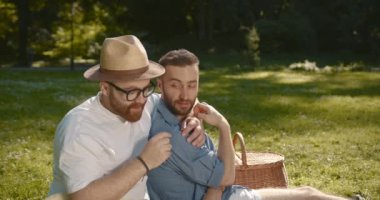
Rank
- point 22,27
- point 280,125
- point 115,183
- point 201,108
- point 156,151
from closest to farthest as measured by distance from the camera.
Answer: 1. point 115,183
2. point 156,151
3. point 201,108
4. point 280,125
5. point 22,27

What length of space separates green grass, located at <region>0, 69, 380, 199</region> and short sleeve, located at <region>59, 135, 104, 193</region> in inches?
169

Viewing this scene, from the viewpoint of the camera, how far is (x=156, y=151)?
427cm

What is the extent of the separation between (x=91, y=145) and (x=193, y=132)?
0.89 m

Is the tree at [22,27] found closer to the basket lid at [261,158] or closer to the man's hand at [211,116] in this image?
the basket lid at [261,158]

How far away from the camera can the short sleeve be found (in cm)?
417

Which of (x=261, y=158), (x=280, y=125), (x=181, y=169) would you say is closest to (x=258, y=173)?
(x=261, y=158)

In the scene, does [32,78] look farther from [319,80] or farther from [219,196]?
[219,196]

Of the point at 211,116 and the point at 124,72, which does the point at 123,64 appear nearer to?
the point at 124,72

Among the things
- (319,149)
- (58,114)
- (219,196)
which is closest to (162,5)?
(58,114)

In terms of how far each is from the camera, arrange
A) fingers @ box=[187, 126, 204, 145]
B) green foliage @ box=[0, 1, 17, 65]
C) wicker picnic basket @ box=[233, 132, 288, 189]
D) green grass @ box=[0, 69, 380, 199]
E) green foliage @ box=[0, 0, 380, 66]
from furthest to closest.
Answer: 1. green foliage @ box=[0, 1, 17, 65]
2. green foliage @ box=[0, 0, 380, 66]
3. green grass @ box=[0, 69, 380, 199]
4. wicker picnic basket @ box=[233, 132, 288, 189]
5. fingers @ box=[187, 126, 204, 145]

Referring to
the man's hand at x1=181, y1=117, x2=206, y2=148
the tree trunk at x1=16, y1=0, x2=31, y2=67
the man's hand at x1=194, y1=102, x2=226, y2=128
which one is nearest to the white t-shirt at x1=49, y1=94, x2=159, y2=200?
the man's hand at x1=181, y1=117, x2=206, y2=148

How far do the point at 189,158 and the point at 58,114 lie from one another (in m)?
11.6

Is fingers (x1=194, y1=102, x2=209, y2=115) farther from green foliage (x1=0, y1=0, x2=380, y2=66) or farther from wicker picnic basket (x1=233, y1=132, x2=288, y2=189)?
green foliage (x1=0, y1=0, x2=380, y2=66)

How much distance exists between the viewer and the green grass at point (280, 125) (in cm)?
955
